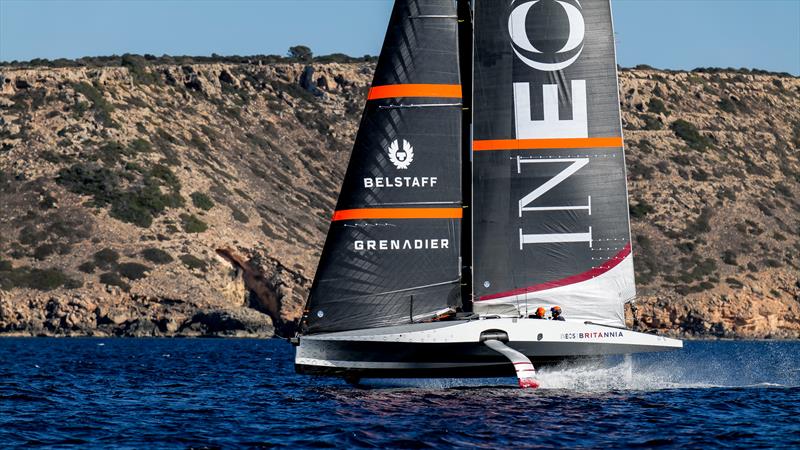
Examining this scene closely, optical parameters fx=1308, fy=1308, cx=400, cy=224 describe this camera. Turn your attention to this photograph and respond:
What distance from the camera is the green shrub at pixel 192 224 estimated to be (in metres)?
80.4

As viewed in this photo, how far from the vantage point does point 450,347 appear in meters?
26.2

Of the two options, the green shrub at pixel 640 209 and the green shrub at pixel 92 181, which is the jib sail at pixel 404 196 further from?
the green shrub at pixel 640 209

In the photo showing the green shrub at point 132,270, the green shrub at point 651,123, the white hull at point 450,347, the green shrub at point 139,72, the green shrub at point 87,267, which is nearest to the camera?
the white hull at point 450,347

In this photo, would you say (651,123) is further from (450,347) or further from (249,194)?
(450,347)

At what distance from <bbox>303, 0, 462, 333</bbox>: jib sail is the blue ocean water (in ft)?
6.52

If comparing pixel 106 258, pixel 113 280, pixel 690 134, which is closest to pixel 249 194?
pixel 106 258

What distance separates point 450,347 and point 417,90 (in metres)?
5.58

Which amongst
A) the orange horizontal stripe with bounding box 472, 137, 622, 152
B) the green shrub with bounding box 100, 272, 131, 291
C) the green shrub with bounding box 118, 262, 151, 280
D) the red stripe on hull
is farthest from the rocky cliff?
the orange horizontal stripe with bounding box 472, 137, 622, 152

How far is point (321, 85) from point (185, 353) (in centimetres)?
6330

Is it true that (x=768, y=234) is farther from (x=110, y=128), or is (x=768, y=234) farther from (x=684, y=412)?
(x=684, y=412)

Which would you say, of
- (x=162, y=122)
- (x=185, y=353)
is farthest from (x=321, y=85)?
(x=185, y=353)

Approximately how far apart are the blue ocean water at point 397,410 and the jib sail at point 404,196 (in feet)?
6.52

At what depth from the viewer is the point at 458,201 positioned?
28.0m

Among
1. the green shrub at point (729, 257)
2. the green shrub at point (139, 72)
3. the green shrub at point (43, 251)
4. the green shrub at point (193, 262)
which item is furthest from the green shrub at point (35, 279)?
the green shrub at point (729, 257)
